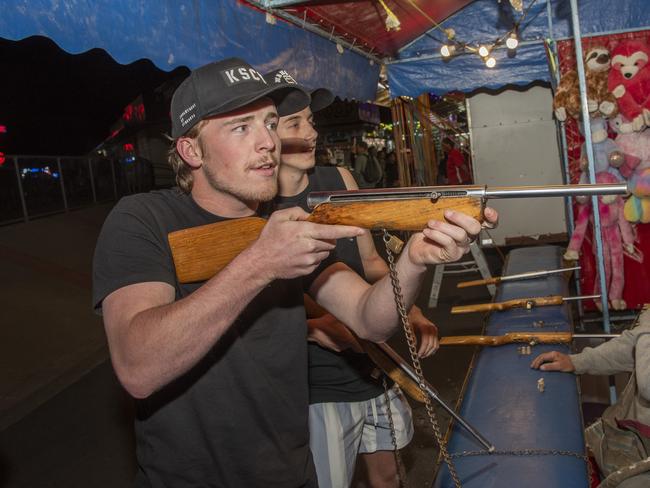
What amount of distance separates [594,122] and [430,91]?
2.39 meters

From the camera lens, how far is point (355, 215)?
5.90ft

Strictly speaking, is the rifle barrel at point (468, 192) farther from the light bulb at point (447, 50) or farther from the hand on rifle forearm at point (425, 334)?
the light bulb at point (447, 50)

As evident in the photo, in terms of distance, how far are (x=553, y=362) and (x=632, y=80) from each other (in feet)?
14.3

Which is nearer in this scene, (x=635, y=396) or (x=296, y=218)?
(x=296, y=218)

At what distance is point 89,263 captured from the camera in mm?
11992

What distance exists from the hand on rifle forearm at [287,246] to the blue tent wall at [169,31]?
53.0 inches

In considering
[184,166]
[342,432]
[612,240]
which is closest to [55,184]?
[612,240]

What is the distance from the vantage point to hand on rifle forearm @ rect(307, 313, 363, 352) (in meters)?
2.73

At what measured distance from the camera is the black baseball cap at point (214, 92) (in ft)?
6.20

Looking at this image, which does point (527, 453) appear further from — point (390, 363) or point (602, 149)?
point (602, 149)

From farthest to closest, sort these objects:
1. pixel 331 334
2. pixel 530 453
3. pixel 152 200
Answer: pixel 331 334 → pixel 530 453 → pixel 152 200

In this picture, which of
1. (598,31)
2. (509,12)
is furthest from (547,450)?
(509,12)

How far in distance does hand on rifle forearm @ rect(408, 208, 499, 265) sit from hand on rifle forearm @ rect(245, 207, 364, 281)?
32 centimetres

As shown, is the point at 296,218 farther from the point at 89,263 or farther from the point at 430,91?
the point at 89,263
